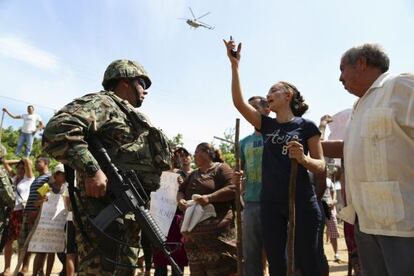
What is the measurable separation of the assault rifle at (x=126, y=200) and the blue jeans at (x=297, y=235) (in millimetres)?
835

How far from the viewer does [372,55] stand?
271 cm

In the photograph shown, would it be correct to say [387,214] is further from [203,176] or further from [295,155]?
[203,176]

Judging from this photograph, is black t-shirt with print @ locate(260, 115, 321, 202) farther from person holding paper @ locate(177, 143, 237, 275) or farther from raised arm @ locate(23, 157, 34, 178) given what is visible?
raised arm @ locate(23, 157, 34, 178)

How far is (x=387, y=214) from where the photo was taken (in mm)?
2305

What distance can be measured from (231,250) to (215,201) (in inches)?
22.1

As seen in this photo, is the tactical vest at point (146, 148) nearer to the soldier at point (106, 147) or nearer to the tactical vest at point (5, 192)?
the soldier at point (106, 147)

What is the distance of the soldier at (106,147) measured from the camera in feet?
8.79

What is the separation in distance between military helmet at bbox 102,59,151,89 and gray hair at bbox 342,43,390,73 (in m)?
1.57

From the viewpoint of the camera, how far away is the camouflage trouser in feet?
9.27

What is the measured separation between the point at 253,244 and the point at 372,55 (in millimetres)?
2103

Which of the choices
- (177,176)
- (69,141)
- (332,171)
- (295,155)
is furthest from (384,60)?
(332,171)

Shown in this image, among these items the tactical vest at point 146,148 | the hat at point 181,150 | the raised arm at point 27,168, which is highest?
the hat at point 181,150

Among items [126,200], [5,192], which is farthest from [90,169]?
[5,192]

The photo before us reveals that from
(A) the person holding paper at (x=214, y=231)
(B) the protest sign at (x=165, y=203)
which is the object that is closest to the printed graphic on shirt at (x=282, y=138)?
(A) the person holding paper at (x=214, y=231)
